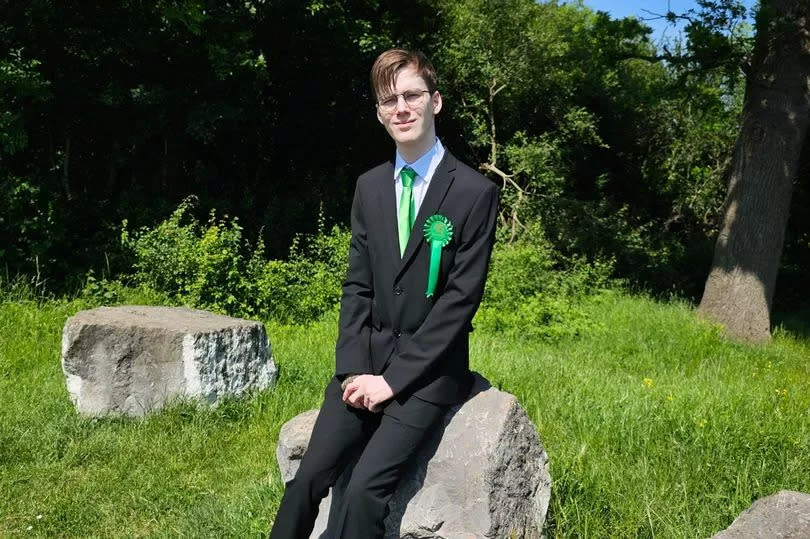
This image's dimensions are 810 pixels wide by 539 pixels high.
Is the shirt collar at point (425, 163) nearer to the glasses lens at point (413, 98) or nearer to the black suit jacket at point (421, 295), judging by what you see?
the black suit jacket at point (421, 295)

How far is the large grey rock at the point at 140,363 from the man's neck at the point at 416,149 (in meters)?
2.54

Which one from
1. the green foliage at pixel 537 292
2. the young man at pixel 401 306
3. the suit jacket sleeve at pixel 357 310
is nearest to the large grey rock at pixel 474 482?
the young man at pixel 401 306

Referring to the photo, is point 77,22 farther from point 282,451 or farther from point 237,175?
point 282,451

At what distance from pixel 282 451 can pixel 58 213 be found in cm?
750

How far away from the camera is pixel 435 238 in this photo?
2961 mm

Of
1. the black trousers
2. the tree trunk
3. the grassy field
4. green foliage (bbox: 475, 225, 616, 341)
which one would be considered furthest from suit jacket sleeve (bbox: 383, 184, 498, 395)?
the tree trunk

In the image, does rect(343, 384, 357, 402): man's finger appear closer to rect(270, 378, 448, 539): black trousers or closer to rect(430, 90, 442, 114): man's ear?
rect(270, 378, 448, 539): black trousers

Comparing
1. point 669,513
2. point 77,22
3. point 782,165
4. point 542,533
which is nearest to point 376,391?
point 542,533

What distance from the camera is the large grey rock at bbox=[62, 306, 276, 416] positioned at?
4.98 metres

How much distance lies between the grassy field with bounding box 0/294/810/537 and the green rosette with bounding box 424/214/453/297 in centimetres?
143

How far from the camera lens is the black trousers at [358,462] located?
106 inches

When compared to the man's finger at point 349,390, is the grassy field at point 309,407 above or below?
below

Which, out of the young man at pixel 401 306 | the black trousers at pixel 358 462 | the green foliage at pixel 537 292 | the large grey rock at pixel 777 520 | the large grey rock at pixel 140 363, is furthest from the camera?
the green foliage at pixel 537 292

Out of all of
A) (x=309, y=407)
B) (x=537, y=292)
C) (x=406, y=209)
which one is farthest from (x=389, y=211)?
(x=537, y=292)
